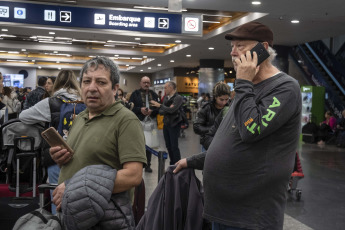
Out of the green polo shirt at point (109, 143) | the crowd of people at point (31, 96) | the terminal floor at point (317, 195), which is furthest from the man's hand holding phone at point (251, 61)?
the crowd of people at point (31, 96)

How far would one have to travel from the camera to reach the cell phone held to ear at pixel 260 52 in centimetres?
192

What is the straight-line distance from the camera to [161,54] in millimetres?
22062

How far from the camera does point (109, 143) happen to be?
202 centimetres

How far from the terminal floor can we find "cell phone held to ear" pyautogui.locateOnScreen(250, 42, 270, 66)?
3262mm

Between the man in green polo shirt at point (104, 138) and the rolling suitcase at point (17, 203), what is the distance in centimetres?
205

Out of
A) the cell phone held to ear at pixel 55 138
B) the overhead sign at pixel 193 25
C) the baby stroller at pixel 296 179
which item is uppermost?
the overhead sign at pixel 193 25

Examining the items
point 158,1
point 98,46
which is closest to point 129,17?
point 158,1

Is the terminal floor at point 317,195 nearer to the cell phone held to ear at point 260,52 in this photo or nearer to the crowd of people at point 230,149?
the crowd of people at point 230,149

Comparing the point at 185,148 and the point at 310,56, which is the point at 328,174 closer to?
the point at 185,148

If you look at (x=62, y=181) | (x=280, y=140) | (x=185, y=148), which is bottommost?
(x=185, y=148)

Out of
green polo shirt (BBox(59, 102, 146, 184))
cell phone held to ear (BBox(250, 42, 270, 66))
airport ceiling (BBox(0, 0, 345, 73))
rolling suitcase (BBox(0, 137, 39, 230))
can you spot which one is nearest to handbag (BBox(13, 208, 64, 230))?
green polo shirt (BBox(59, 102, 146, 184))

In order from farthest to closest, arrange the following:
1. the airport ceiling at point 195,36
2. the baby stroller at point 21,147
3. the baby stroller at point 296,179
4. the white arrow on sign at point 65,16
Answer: the airport ceiling at point 195,36
the white arrow on sign at point 65,16
the baby stroller at point 296,179
the baby stroller at point 21,147

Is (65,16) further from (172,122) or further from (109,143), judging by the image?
(109,143)

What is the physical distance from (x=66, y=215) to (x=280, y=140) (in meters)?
1.01
